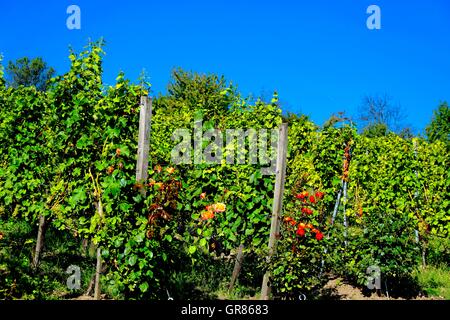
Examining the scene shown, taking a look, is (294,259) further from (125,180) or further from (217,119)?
(217,119)

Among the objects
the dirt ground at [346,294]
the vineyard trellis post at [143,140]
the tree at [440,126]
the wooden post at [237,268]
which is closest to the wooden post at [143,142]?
the vineyard trellis post at [143,140]

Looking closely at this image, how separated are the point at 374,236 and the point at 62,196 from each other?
430 cm

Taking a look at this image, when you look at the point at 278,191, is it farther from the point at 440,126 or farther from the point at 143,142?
the point at 440,126

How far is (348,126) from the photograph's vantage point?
7.95m

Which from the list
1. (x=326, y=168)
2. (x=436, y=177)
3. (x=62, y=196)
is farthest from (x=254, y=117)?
(x=436, y=177)

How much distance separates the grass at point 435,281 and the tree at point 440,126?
19.7 meters

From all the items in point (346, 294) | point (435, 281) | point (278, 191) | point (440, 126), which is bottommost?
point (346, 294)

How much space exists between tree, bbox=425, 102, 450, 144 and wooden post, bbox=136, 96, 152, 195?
956 inches

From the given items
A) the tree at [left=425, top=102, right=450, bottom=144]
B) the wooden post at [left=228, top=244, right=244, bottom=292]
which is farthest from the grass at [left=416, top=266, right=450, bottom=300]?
the tree at [left=425, top=102, right=450, bottom=144]

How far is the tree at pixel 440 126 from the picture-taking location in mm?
26531

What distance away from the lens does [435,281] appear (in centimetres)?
765

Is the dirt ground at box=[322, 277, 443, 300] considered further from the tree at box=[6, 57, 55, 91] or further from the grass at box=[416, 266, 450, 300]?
the tree at box=[6, 57, 55, 91]

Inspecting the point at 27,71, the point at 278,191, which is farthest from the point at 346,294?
the point at 27,71

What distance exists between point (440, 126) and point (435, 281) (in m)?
21.4
